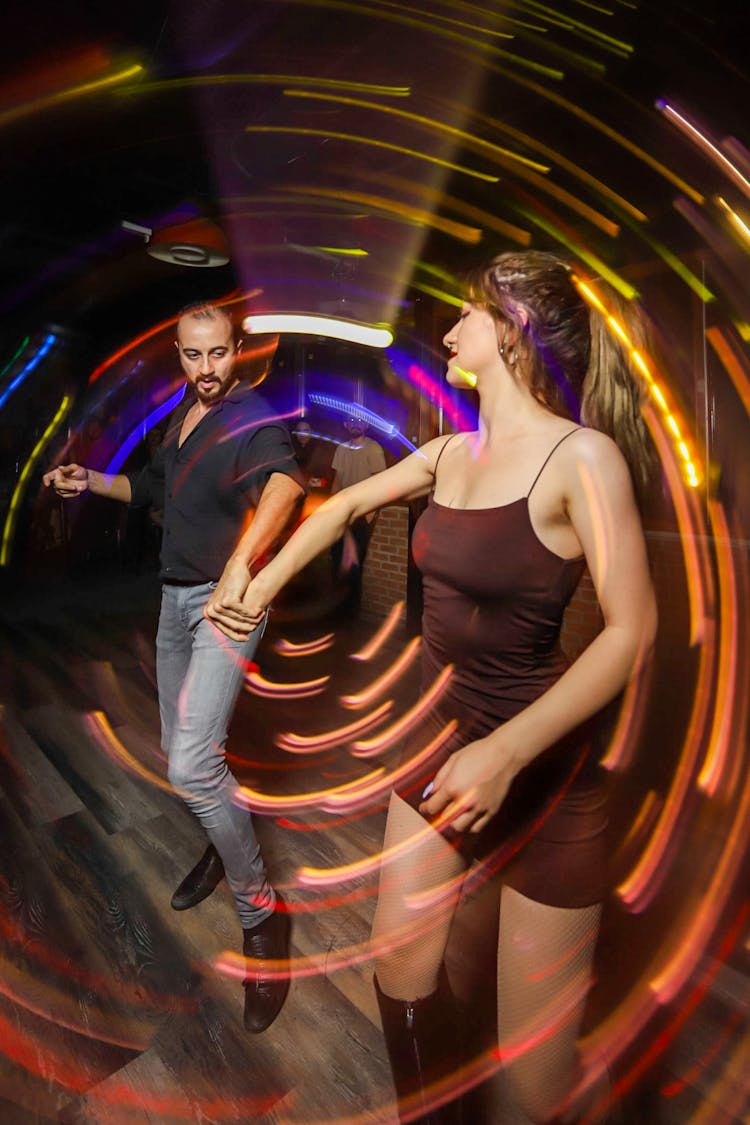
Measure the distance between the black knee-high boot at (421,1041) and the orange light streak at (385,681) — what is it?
2700 millimetres

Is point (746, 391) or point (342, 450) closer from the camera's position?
point (746, 391)

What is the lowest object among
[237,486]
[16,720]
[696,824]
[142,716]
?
[16,720]

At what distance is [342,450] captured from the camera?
6.03 m

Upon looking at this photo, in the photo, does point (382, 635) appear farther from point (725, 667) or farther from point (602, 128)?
point (602, 128)

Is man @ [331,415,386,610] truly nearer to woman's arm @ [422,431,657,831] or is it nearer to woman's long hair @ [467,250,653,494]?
woman's long hair @ [467,250,653,494]

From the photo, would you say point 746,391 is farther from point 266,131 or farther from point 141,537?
point 141,537

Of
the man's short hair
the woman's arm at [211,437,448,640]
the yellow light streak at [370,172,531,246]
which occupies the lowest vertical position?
the woman's arm at [211,437,448,640]

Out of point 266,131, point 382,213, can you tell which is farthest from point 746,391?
point 266,131

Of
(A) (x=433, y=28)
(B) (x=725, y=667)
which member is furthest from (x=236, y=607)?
(B) (x=725, y=667)

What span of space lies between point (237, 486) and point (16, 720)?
289 centimetres

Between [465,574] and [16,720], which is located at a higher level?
[465,574]

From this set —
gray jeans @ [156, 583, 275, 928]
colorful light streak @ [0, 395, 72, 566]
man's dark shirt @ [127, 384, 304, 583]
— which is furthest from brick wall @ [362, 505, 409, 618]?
colorful light streak @ [0, 395, 72, 566]

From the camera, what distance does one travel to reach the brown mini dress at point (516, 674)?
1047 mm

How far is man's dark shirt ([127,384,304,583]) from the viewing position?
68.7 inches
